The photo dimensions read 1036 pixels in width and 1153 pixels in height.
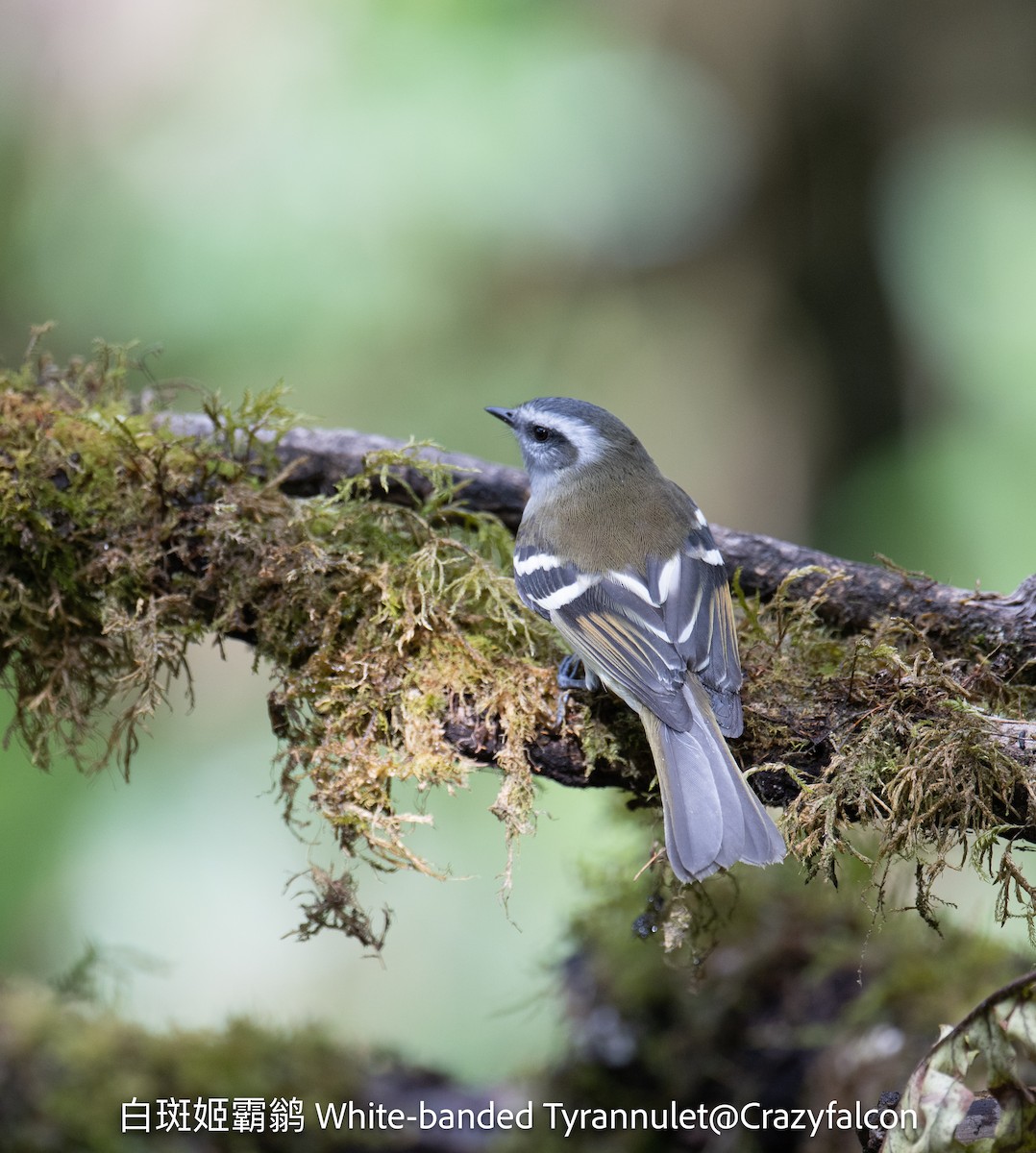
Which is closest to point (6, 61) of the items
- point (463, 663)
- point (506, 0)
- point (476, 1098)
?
point (506, 0)

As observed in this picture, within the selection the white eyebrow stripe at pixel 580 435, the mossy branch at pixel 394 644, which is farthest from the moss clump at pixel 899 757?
the white eyebrow stripe at pixel 580 435

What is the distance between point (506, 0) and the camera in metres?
5.35

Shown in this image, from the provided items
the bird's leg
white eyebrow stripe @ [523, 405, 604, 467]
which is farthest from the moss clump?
white eyebrow stripe @ [523, 405, 604, 467]

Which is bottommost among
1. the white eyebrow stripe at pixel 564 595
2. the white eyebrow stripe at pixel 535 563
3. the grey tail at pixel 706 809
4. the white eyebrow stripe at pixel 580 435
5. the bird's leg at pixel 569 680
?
the grey tail at pixel 706 809

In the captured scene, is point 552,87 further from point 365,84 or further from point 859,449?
point 859,449

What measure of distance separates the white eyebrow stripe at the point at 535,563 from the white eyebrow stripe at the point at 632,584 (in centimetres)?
13

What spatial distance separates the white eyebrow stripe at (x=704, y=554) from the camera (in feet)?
8.41

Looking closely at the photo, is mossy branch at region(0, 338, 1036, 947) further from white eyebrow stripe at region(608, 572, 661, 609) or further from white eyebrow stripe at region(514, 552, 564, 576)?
white eyebrow stripe at region(608, 572, 661, 609)

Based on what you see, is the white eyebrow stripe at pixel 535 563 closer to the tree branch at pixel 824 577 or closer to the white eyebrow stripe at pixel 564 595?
the white eyebrow stripe at pixel 564 595

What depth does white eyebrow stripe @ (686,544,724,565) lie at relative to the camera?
256 cm

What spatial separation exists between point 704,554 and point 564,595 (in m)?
0.37

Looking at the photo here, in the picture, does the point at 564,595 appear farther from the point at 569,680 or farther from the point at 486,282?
the point at 486,282

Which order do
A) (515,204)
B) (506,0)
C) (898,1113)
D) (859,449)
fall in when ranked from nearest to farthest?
(898,1113)
(506,0)
(515,204)
(859,449)

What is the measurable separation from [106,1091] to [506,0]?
491 cm
